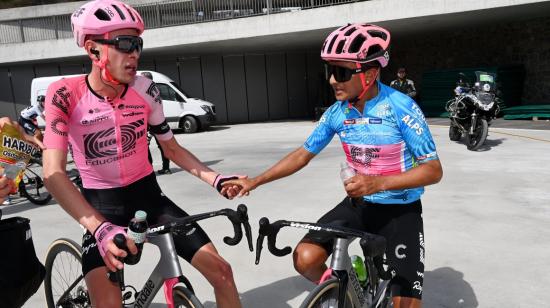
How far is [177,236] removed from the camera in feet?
8.80

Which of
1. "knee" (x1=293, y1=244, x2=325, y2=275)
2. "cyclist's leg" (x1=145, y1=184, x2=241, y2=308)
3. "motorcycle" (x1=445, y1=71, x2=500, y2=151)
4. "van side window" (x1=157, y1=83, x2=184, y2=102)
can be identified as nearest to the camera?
"cyclist's leg" (x1=145, y1=184, x2=241, y2=308)

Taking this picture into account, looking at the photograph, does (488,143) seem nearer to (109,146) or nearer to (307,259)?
(307,259)

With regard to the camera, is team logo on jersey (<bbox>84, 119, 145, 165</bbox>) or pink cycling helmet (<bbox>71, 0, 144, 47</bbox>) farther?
team logo on jersey (<bbox>84, 119, 145, 165</bbox>)

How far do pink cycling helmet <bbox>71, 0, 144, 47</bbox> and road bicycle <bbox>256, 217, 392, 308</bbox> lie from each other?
4.44 ft

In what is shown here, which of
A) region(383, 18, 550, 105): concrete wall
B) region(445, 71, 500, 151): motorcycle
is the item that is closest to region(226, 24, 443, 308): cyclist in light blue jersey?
region(445, 71, 500, 151): motorcycle

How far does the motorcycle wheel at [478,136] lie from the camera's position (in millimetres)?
10383

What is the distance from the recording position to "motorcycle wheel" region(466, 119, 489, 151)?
34.1 ft

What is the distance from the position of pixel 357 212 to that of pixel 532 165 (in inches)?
290

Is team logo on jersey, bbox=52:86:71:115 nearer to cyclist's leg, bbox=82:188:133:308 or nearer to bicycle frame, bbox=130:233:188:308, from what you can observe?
cyclist's leg, bbox=82:188:133:308

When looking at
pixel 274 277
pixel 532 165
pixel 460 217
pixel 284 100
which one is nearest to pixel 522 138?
pixel 532 165

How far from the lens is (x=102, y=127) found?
8.79 feet

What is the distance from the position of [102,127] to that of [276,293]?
91.1 inches

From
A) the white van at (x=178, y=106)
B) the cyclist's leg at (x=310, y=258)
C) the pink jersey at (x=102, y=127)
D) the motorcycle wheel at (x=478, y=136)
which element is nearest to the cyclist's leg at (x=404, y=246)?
the cyclist's leg at (x=310, y=258)

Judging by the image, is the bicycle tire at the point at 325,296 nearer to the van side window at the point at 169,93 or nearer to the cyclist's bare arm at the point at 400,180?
the cyclist's bare arm at the point at 400,180
